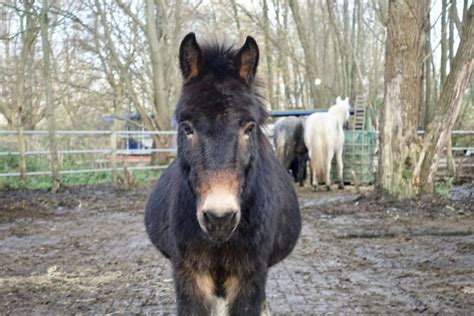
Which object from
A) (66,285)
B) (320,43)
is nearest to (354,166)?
(66,285)

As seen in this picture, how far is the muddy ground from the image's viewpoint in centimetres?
541

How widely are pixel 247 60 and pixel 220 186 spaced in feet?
3.13

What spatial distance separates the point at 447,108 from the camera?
11719 millimetres

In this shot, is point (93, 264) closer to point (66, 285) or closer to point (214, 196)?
point (66, 285)

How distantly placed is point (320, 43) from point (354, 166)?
73.8 feet

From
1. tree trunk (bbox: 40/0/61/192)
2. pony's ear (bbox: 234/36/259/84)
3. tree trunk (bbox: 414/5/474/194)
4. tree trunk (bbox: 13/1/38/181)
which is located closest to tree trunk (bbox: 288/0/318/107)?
tree trunk (bbox: 13/1/38/181)

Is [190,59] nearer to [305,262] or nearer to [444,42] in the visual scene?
[305,262]

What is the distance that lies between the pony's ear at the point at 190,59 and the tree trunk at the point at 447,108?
357 inches

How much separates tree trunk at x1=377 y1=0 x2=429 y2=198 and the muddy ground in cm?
65

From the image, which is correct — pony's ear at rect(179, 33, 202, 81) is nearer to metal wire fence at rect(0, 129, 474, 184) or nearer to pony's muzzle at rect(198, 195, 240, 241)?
pony's muzzle at rect(198, 195, 240, 241)

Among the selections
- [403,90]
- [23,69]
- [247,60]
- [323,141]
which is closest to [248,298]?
[247,60]

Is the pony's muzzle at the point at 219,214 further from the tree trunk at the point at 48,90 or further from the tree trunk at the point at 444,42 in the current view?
the tree trunk at the point at 444,42

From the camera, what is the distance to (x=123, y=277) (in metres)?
6.53

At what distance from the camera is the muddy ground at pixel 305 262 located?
541 cm
